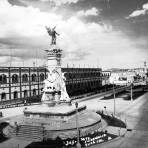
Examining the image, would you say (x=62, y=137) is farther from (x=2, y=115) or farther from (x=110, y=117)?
(x=2, y=115)

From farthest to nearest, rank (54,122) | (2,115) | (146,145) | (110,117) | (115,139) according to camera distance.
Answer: (2,115)
(110,117)
(54,122)
(115,139)
(146,145)

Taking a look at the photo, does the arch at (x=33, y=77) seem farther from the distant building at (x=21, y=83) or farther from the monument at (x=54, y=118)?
the monument at (x=54, y=118)

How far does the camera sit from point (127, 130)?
29.0 metres

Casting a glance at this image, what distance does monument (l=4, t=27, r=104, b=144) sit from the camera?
2642 cm

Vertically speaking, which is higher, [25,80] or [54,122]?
[25,80]

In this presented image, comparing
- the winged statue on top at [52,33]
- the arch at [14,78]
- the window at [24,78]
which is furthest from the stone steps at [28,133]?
the window at [24,78]

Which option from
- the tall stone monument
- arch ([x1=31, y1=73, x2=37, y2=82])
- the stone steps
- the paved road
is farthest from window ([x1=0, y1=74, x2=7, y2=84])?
the paved road

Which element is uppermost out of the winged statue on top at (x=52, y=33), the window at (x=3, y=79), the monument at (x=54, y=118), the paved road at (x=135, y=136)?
the winged statue on top at (x=52, y=33)

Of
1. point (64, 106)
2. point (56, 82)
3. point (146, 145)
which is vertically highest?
point (56, 82)

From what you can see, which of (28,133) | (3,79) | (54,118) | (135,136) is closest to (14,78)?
(3,79)

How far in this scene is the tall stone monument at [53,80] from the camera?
113ft

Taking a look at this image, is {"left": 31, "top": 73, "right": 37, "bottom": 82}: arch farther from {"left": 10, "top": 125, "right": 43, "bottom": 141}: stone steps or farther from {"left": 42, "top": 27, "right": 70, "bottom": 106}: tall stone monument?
{"left": 10, "top": 125, "right": 43, "bottom": 141}: stone steps

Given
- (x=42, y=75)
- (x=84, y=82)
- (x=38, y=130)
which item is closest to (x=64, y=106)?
(x=38, y=130)

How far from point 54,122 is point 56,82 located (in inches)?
316
